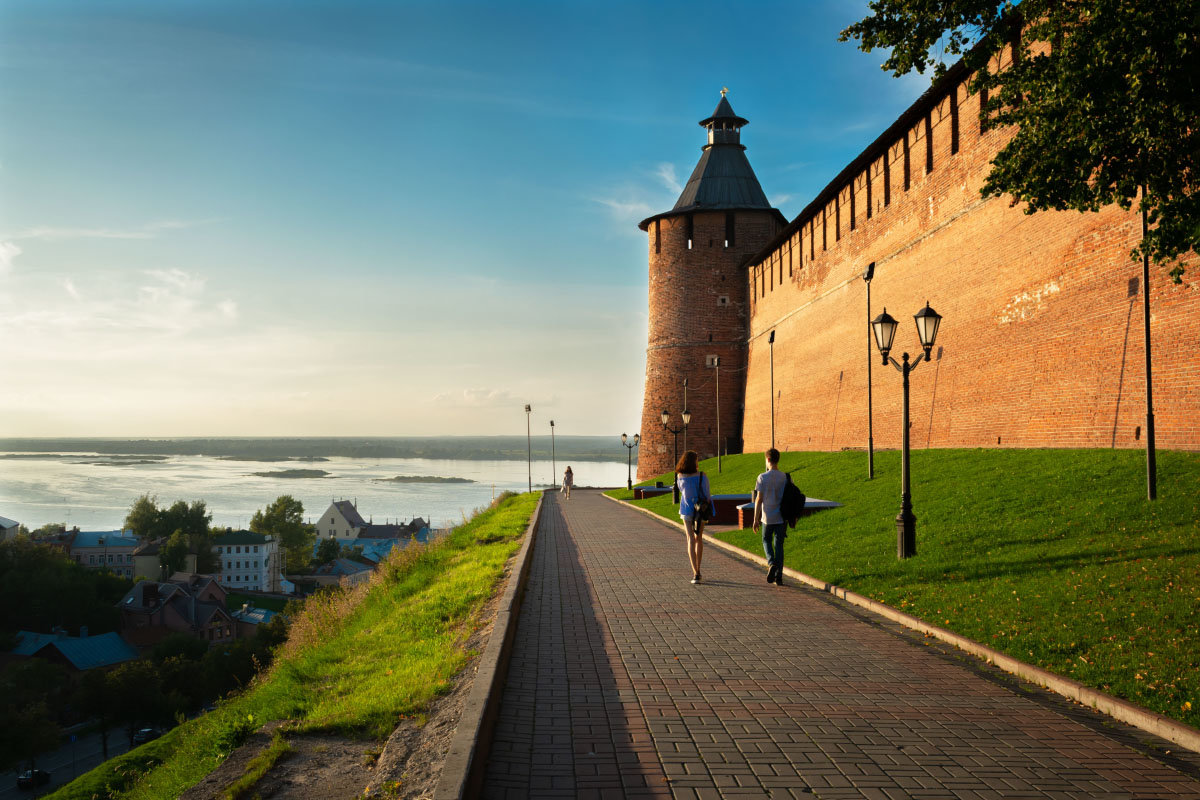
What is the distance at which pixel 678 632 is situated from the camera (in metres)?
7.36

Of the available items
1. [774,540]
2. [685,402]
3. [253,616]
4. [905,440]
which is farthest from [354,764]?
[253,616]

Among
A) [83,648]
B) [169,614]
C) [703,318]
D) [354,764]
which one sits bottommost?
[83,648]

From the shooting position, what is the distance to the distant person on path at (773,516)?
32.5 feet

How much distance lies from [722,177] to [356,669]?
4151 centimetres

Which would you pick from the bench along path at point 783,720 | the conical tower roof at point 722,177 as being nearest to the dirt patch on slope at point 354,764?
the bench along path at point 783,720

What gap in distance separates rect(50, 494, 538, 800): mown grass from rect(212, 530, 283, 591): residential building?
73.7 m

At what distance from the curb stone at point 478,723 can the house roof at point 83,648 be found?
47.3 meters

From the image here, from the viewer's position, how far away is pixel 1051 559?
8.47 metres

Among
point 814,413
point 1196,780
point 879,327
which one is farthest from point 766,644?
point 814,413

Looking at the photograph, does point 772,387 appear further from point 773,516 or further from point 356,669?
point 356,669

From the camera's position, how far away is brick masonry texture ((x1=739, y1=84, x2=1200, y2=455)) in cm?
1285

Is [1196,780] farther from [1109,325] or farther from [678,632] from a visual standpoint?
[1109,325]

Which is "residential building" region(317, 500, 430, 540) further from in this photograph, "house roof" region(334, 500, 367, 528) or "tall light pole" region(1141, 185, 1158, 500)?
"tall light pole" region(1141, 185, 1158, 500)

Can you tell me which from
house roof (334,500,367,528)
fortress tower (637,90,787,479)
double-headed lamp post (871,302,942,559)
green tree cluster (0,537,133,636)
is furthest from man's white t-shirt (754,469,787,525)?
house roof (334,500,367,528)
